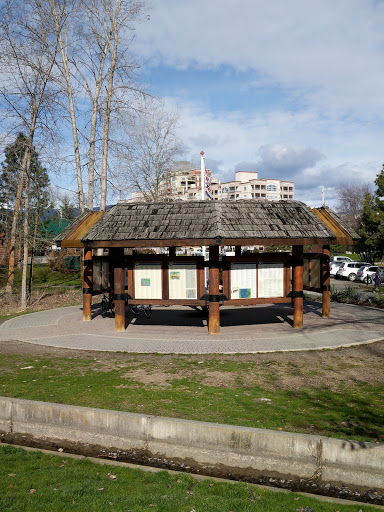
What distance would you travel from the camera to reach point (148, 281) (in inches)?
548

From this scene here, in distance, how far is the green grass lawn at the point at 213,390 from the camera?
21.9 feet

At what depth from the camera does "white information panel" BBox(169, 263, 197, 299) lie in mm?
13742

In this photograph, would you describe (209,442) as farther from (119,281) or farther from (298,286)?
(298,286)

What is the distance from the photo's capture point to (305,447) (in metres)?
5.36

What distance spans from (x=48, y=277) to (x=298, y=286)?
28.2 meters

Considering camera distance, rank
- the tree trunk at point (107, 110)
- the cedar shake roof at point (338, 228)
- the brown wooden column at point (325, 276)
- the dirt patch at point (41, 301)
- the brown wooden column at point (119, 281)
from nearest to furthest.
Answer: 1. the brown wooden column at point (119, 281)
2. the cedar shake roof at point (338, 228)
3. the brown wooden column at point (325, 276)
4. the dirt patch at point (41, 301)
5. the tree trunk at point (107, 110)

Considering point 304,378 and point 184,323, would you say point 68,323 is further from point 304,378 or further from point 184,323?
point 304,378

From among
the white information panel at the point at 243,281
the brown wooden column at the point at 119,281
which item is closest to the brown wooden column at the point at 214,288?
the white information panel at the point at 243,281

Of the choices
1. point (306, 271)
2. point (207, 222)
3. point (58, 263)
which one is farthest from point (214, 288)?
point (58, 263)

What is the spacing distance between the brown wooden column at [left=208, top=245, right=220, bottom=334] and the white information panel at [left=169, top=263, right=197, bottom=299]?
30.8 inches

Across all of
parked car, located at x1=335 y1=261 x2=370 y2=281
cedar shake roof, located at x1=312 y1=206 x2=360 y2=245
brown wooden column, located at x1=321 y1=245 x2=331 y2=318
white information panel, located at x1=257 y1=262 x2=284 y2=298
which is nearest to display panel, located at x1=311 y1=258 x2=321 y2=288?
brown wooden column, located at x1=321 y1=245 x2=331 y2=318

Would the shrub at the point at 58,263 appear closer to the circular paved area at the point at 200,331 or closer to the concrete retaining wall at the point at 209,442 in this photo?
the circular paved area at the point at 200,331

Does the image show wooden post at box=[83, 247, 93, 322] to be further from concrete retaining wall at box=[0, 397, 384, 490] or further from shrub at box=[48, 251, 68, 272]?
shrub at box=[48, 251, 68, 272]

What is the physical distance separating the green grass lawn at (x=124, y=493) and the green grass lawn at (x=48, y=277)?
27656mm
